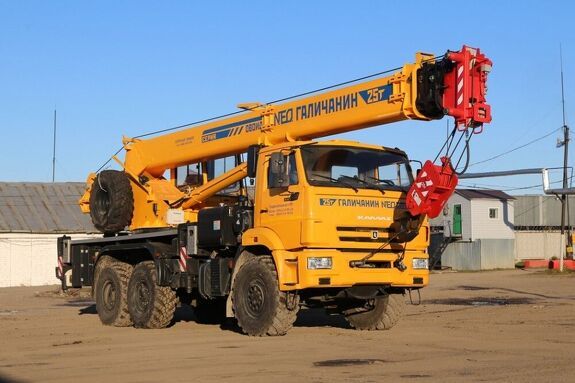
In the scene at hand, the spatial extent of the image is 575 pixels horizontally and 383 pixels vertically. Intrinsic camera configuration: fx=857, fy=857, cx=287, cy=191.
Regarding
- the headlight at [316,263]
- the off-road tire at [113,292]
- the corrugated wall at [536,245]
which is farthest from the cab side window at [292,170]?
the corrugated wall at [536,245]

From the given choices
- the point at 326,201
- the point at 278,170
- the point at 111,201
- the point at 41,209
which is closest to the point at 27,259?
the point at 41,209

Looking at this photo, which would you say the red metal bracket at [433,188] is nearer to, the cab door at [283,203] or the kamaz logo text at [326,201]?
the kamaz logo text at [326,201]

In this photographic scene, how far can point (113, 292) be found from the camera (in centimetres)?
1830

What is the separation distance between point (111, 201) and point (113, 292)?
1.95m

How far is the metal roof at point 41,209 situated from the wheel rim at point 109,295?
2548 cm

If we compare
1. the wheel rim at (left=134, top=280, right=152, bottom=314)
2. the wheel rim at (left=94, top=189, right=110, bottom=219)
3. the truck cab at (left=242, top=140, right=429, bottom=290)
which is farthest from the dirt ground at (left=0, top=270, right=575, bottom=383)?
the wheel rim at (left=94, top=189, right=110, bottom=219)

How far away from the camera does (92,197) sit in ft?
63.1

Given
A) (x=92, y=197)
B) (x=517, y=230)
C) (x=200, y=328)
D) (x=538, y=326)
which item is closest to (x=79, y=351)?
(x=200, y=328)

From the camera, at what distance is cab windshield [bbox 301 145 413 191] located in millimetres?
13617

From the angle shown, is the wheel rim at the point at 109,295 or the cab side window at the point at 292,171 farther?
the wheel rim at the point at 109,295

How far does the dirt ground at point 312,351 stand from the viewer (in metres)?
9.84

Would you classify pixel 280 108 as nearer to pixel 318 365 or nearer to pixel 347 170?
pixel 347 170

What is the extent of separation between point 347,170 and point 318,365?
4.25 meters

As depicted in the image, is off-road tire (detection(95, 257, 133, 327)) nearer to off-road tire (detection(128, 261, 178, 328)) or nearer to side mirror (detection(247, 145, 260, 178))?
off-road tire (detection(128, 261, 178, 328))
